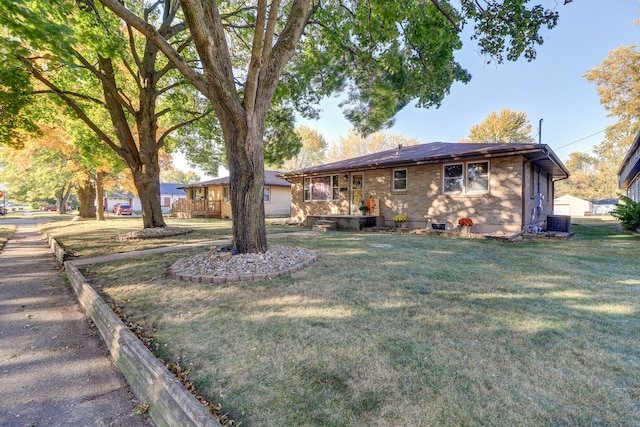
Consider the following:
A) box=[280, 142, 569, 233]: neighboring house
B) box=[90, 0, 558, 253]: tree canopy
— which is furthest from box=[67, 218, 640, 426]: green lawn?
box=[280, 142, 569, 233]: neighboring house

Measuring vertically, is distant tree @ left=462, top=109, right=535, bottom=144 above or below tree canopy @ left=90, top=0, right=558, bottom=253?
above

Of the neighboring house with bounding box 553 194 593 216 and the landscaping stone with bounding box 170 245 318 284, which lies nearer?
the landscaping stone with bounding box 170 245 318 284

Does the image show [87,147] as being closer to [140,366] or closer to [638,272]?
[140,366]

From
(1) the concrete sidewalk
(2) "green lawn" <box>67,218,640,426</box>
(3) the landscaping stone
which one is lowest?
(1) the concrete sidewalk

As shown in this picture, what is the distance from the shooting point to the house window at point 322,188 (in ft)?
49.7

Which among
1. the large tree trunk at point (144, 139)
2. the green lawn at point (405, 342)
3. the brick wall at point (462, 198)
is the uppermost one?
the large tree trunk at point (144, 139)

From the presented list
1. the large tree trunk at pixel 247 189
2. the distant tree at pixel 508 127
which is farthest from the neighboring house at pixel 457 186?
the distant tree at pixel 508 127

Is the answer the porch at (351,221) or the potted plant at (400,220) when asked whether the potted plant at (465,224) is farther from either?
the porch at (351,221)

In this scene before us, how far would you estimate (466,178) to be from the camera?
10.7m

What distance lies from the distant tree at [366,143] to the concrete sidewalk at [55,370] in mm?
36294

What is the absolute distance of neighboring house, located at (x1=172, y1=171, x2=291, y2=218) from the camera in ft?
74.4

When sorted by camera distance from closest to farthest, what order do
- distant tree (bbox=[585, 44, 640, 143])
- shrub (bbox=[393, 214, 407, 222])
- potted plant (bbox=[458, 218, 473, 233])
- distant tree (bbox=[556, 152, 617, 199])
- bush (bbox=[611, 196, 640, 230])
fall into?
1. potted plant (bbox=[458, 218, 473, 233])
2. bush (bbox=[611, 196, 640, 230])
3. shrub (bbox=[393, 214, 407, 222])
4. distant tree (bbox=[585, 44, 640, 143])
5. distant tree (bbox=[556, 152, 617, 199])

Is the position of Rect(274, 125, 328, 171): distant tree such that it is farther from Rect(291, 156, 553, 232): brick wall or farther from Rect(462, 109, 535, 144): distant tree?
Rect(291, 156, 553, 232): brick wall

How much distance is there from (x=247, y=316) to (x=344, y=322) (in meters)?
1.16
